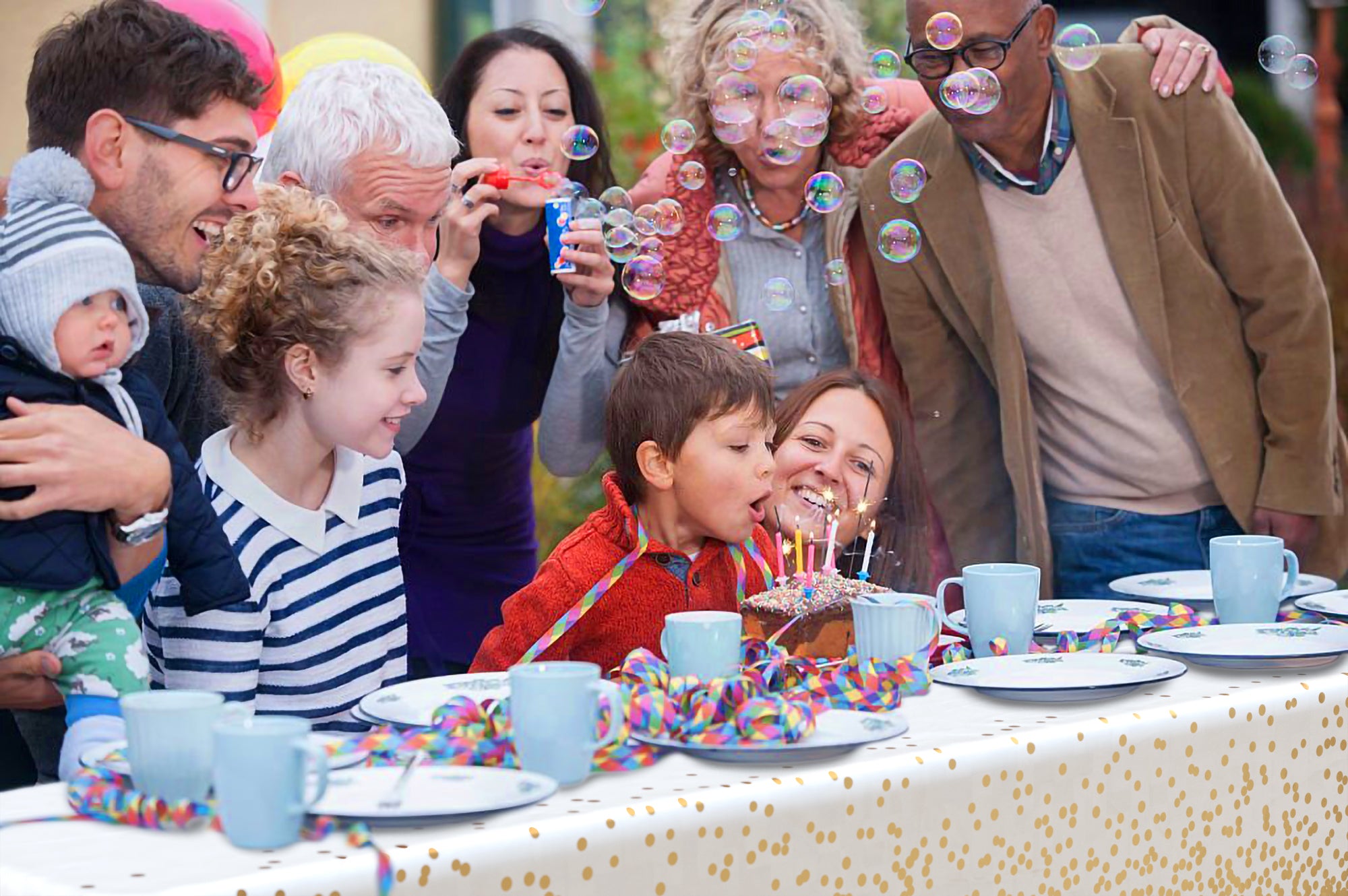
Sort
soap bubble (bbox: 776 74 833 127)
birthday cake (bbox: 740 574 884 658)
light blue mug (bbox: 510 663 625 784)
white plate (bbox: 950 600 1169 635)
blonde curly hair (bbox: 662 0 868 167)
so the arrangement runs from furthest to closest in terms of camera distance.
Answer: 1. blonde curly hair (bbox: 662 0 868 167)
2. soap bubble (bbox: 776 74 833 127)
3. white plate (bbox: 950 600 1169 635)
4. birthday cake (bbox: 740 574 884 658)
5. light blue mug (bbox: 510 663 625 784)

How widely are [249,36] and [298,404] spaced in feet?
4.03

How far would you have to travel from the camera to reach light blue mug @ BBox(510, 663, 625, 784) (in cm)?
160

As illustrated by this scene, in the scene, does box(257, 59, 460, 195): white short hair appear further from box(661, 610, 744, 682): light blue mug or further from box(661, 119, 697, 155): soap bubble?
box(661, 610, 744, 682): light blue mug

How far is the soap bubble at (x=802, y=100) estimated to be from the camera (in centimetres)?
294

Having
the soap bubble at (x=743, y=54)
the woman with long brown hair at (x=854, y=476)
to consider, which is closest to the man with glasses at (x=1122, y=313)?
the soap bubble at (x=743, y=54)

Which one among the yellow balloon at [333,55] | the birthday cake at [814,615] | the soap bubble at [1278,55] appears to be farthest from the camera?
the yellow balloon at [333,55]

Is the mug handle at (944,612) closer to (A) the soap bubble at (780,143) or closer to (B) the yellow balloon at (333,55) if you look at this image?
(A) the soap bubble at (780,143)

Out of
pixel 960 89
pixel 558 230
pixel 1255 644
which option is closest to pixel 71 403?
pixel 558 230

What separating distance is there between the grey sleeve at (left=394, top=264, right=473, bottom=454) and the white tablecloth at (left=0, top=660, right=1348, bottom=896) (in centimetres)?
122

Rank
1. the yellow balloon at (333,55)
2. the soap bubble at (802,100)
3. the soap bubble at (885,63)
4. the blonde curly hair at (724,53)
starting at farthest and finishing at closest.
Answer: the yellow balloon at (333,55)
the soap bubble at (885,63)
the blonde curly hair at (724,53)
the soap bubble at (802,100)

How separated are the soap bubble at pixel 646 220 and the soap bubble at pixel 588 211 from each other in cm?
7

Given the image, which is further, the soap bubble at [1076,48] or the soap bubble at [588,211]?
the soap bubble at [1076,48]

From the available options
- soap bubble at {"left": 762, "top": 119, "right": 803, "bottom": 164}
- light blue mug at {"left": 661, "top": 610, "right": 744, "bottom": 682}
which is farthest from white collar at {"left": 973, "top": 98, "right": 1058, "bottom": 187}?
light blue mug at {"left": 661, "top": 610, "right": 744, "bottom": 682}

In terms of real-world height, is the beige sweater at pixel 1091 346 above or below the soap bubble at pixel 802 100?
below
